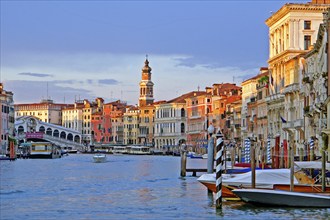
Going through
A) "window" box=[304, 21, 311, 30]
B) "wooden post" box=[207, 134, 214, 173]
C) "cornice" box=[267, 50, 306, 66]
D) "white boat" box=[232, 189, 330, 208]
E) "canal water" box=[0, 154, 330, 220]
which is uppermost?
"window" box=[304, 21, 311, 30]

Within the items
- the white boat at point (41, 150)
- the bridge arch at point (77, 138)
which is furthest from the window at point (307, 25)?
the bridge arch at point (77, 138)

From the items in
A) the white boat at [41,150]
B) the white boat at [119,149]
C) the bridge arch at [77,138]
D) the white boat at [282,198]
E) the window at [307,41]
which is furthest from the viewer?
the bridge arch at [77,138]

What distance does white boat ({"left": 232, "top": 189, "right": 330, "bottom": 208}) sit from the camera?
16125 millimetres

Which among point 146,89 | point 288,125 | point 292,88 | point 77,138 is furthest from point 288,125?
point 77,138

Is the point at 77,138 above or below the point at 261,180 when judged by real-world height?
above

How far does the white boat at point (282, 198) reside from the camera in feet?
52.9

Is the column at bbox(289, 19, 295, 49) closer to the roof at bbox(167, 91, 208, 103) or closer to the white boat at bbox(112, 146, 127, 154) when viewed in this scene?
the roof at bbox(167, 91, 208, 103)

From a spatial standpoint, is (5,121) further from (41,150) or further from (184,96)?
(184,96)

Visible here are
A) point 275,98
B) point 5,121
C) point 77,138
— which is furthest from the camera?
point 77,138

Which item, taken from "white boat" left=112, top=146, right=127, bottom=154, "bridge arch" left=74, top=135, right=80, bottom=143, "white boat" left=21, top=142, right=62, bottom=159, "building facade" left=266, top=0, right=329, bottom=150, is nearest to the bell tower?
"white boat" left=112, top=146, right=127, bottom=154

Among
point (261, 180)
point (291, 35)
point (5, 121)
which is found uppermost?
point (291, 35)

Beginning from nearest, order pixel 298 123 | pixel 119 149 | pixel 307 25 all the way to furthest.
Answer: pixel 298 123 → pixel 307 25 → pixel 119 149

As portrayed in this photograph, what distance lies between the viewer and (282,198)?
54.1 feet

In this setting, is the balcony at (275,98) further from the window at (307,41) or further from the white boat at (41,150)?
the white boat at (41,150)
